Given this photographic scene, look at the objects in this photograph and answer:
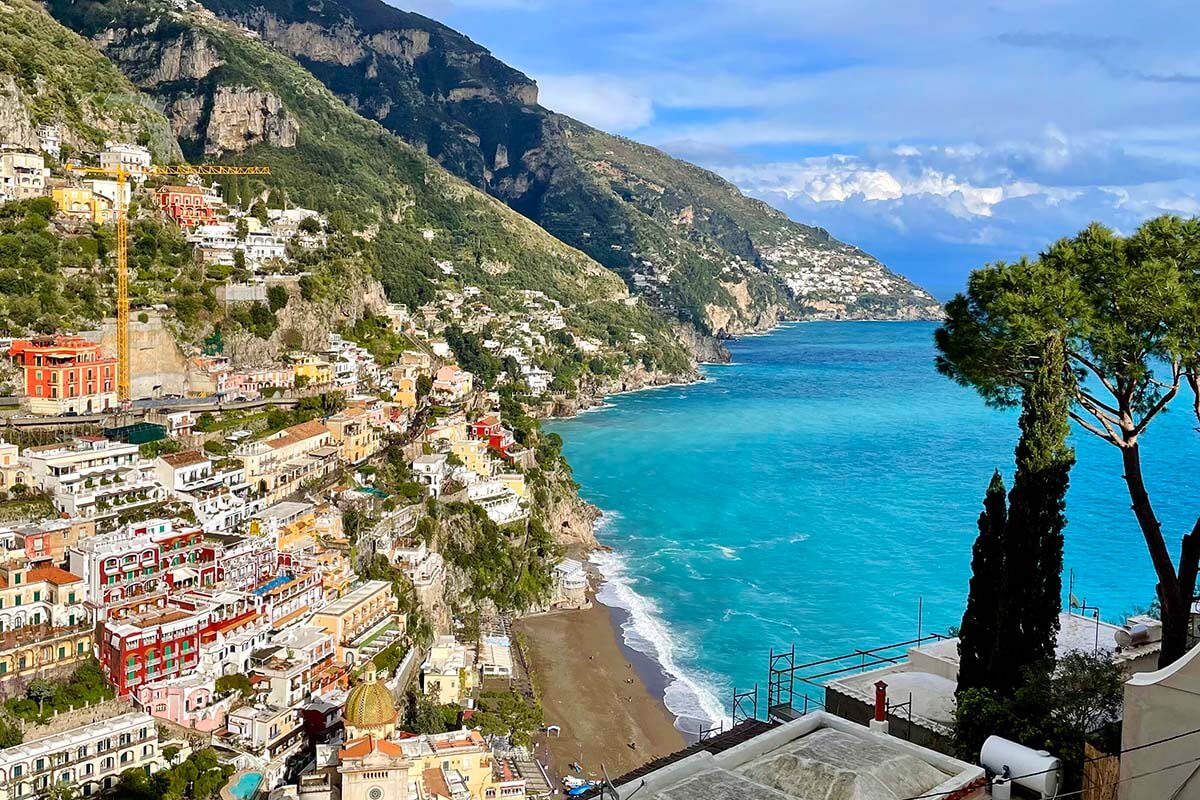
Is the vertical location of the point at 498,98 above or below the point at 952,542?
above

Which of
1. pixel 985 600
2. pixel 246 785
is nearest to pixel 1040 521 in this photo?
pixel 985 600

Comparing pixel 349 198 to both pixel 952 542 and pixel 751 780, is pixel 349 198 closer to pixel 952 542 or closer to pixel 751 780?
pixel 952 542

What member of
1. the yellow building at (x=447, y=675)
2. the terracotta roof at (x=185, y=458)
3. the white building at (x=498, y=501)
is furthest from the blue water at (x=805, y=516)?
the terracotta roof at (x=185, y=458)

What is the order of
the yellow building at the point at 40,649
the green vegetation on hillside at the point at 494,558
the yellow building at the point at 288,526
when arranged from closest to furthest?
1. the yellow building at the point at 40,649
2. the yellow building at the point at 288,526
3. the green vegetation on hillside at the point at 494,558

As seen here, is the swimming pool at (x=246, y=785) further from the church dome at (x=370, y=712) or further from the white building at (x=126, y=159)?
the white building at (x=126, y=159)

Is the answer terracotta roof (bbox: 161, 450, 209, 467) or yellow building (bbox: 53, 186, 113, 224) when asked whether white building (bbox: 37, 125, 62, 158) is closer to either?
yellow building (bbox: 53, 186, 113, 224)

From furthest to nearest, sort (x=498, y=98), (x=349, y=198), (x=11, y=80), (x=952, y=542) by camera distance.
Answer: (x=498, y=98), (x=349, y=198), (x=11, y=80), (x=952, y=542)

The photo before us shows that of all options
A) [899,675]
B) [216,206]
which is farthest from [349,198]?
[899,675]
